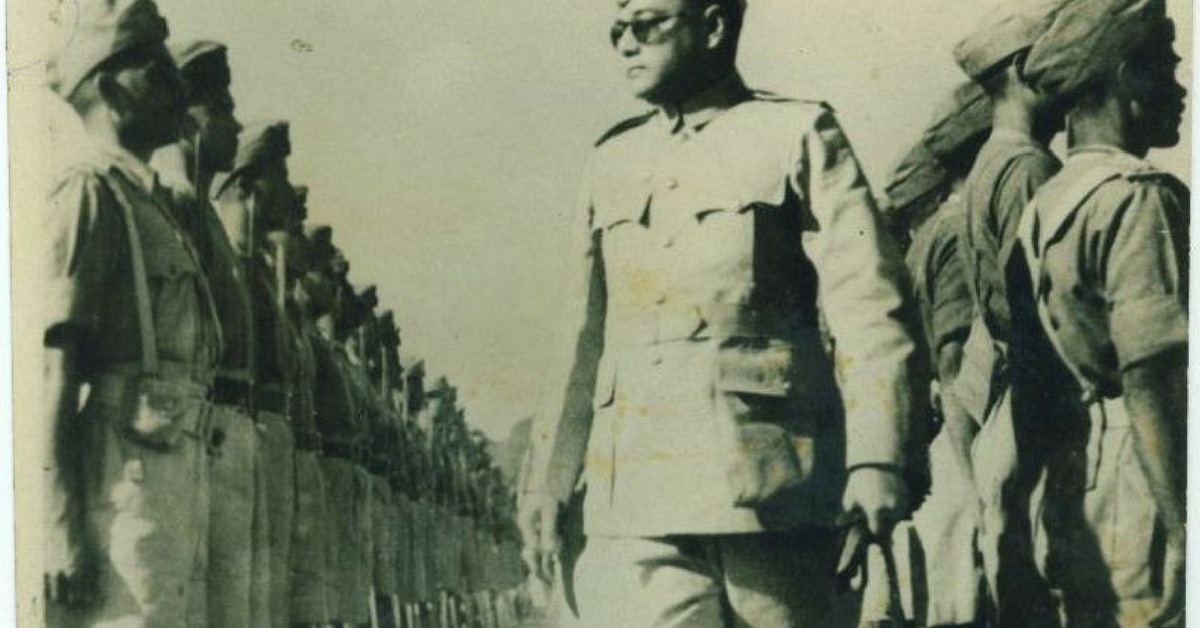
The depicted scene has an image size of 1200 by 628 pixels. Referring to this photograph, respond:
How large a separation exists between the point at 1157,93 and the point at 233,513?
9.67 ft

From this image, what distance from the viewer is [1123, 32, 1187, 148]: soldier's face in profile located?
6.79 meters

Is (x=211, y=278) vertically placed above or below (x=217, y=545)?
above

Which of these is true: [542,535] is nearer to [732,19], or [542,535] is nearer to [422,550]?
[422,550]

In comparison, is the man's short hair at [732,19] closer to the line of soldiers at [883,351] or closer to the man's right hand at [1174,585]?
the line of soldiers at [883,351]

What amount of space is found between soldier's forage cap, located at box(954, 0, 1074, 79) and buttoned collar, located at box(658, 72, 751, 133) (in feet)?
2.13

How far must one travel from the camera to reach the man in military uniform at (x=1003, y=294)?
22.2 ft

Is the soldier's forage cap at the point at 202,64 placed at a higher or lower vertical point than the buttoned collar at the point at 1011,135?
higher

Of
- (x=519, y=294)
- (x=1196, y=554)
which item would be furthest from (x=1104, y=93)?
(x=519, y=294)

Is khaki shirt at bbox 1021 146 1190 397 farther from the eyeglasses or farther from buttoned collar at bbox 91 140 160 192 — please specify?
buttoned collar at bbox 91 140 160 192

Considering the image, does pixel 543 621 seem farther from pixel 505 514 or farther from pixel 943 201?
pixel 943 201

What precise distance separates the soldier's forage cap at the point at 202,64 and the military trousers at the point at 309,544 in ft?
3.66

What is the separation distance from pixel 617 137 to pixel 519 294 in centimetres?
54

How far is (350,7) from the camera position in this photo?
6.90m

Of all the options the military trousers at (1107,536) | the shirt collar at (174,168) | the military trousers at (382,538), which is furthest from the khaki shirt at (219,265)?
the military trousers at (1107,536)
